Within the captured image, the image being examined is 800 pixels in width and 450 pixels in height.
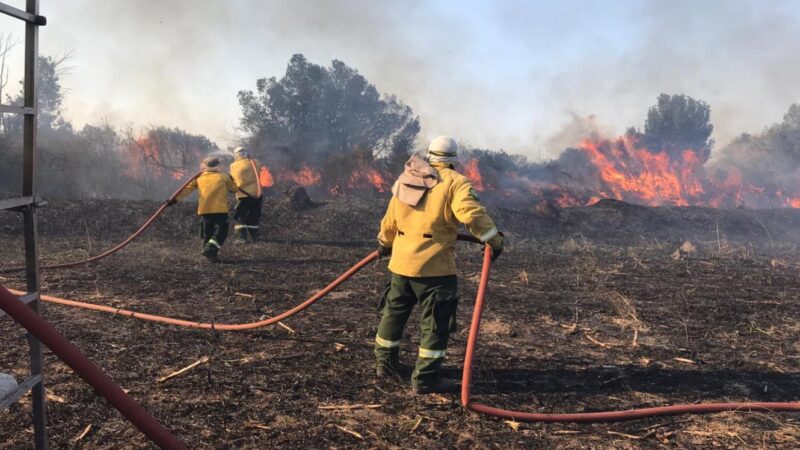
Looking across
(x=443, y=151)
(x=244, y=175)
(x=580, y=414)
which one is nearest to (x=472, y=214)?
(x=443, y=151)

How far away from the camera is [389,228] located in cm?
443

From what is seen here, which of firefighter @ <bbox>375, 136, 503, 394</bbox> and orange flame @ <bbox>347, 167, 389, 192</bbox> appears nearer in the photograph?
firefighter @ <bbox>375, 136, 503, 394</bbox>

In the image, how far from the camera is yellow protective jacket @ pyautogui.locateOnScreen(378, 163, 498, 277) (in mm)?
3867

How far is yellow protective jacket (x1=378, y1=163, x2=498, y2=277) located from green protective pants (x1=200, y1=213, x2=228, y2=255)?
5423mm

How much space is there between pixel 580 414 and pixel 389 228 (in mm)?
1988

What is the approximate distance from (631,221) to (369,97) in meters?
16.5

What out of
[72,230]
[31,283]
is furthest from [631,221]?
[31,283]

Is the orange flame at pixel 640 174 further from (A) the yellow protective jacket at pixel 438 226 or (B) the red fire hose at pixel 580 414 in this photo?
(A) the yellow protective jacket at pixel 438 226

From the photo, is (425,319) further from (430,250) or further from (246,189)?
(246,189)

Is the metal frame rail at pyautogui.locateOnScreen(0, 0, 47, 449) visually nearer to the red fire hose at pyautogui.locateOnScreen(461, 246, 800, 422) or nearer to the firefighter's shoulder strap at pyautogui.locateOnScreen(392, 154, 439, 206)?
the firefighter's shoulder strap at pyautogui.locateOnScreen(392, 154, 439, 206)

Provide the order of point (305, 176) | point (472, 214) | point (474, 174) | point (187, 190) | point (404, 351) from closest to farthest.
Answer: point (472, 214), point (404, 351), point (187, 190), point (474, 174), point (305, 176)

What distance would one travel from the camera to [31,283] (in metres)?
2.36

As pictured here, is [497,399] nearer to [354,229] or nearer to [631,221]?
[354,229]

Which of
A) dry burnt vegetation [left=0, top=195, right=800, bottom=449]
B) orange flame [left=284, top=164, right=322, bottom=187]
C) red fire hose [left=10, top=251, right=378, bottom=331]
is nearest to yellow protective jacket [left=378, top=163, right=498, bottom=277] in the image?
red fire hose [left=10, top=251, right=378, bottom=331]
